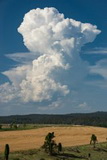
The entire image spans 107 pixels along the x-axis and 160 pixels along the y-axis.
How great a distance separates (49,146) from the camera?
100 metres

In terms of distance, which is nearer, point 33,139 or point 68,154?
point 68,154

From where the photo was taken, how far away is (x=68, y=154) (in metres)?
101

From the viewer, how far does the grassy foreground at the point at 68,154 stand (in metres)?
91.9

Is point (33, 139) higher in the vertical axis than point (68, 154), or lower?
higher

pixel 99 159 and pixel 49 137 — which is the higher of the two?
pixel 49 137

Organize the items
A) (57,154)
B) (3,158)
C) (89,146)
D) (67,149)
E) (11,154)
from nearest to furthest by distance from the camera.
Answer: (3,158), (11,154), (57,154), (67,149), (89,146)

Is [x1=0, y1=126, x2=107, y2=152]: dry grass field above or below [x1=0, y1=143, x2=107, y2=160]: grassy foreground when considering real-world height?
above

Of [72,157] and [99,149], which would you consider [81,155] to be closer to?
[72,157]

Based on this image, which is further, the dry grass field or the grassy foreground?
the dry grass field

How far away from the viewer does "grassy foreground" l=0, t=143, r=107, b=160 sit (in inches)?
3617

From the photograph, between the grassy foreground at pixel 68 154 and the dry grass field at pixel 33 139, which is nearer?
the grassy foreground at pixel 68 154

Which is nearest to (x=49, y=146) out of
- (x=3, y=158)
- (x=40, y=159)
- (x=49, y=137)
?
(x=49, y=137)

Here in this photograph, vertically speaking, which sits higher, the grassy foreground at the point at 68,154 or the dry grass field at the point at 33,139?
the dry grass field at the point at 33,139

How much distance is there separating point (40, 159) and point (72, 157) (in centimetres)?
999
